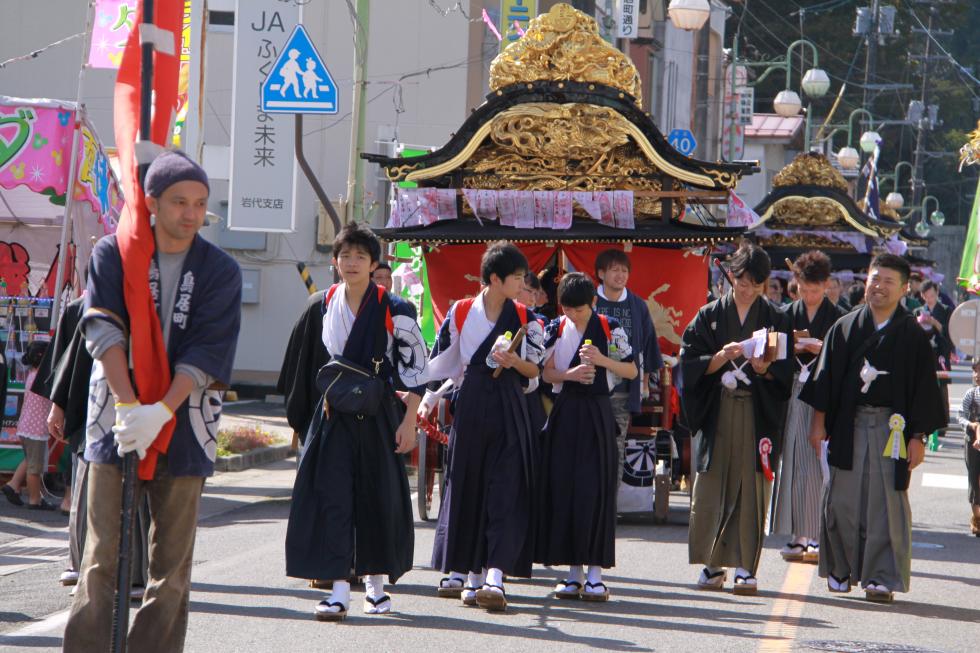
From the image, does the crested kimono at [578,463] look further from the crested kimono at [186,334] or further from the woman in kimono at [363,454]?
the crested kimono at [186,334]

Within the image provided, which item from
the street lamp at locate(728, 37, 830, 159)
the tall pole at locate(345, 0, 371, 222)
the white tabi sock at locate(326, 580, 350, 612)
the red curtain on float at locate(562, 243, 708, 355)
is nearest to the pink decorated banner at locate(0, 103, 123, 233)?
the tall pole at locate(345, 0, 371, 222)

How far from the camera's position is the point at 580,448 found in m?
8.50

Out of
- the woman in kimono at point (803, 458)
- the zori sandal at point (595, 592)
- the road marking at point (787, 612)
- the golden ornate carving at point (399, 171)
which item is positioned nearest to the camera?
the road marking at point (787, 612)

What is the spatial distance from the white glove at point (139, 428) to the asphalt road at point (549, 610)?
6.66 feet

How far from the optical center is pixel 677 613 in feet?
26.2

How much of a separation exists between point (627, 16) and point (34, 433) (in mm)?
17711

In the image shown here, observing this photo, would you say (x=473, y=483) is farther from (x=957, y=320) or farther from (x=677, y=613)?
(x=957, y=320)

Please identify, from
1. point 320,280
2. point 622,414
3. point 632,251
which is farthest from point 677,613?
point 320,280

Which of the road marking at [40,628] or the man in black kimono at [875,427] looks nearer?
the road marking at [40,628]

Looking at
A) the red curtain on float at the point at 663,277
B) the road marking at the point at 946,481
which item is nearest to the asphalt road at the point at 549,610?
the red curtain on float at the point at 663,277

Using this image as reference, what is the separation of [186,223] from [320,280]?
19.6m

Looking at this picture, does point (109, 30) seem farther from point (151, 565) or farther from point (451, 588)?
point (151, 565)

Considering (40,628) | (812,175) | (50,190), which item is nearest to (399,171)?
(50,190)

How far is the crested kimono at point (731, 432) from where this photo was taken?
885 cm
